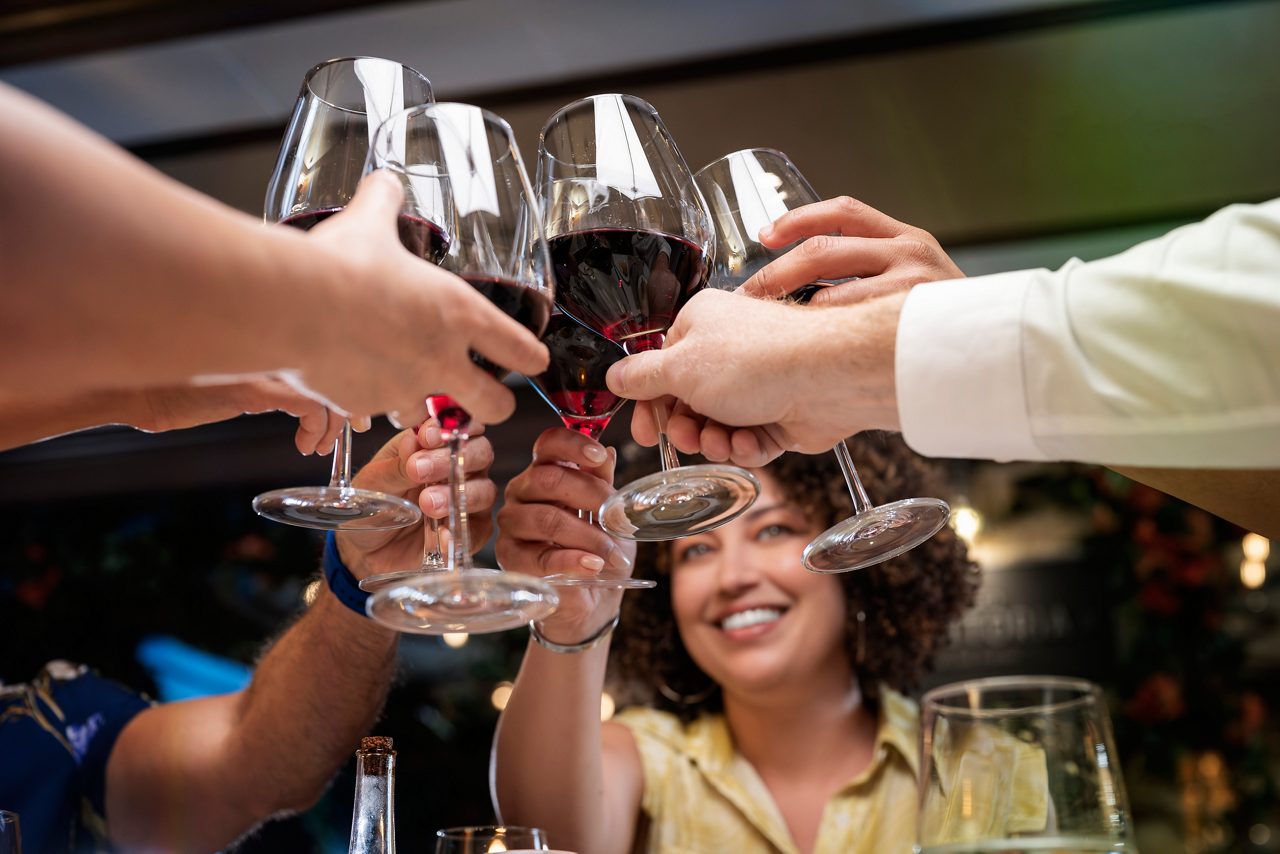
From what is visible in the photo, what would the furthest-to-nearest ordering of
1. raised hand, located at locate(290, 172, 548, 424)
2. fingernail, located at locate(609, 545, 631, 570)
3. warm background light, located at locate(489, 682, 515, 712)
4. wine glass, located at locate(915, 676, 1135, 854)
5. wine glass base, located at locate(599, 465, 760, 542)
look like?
warm background light, located at locate(489, 682, 515, 712) → fingernail, located at locate(609, 545, 631, 570) → wine glass base, located at locate(599, 465, 760, 542) → raised hand, located at locate(290, 172, 548, 424) → wine glass, located at locate(915, 676, 1135, 854)

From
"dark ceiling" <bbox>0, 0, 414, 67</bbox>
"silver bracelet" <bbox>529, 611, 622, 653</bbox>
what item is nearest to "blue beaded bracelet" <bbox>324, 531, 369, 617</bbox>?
"silver bracelet" <bbox>529, 611, 622, 653</bbox>

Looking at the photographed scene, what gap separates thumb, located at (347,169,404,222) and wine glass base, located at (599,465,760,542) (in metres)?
0.31

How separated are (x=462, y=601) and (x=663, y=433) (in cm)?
37

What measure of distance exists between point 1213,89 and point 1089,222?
0.64 meters

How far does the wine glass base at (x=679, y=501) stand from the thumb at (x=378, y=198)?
0.31m

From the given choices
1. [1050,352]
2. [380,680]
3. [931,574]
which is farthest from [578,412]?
[931,574]

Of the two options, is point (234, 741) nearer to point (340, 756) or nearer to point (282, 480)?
point (340, 756)

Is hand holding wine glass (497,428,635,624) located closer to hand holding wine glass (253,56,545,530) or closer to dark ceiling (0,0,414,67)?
hand holding wine glass (253,56,545,530)

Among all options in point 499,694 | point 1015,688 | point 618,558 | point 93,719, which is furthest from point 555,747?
point 499,694

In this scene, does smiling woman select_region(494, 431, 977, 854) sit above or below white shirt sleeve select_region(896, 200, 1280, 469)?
below

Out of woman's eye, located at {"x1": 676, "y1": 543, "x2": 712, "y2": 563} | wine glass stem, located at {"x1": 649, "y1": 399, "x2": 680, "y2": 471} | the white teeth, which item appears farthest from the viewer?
woman's eye, located at {"x1": 676, "y1": 543, "x2": 712, "y2": 563}

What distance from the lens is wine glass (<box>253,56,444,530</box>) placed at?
1.01 m

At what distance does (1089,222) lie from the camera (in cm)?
369

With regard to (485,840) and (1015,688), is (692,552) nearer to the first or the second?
(485,840)
